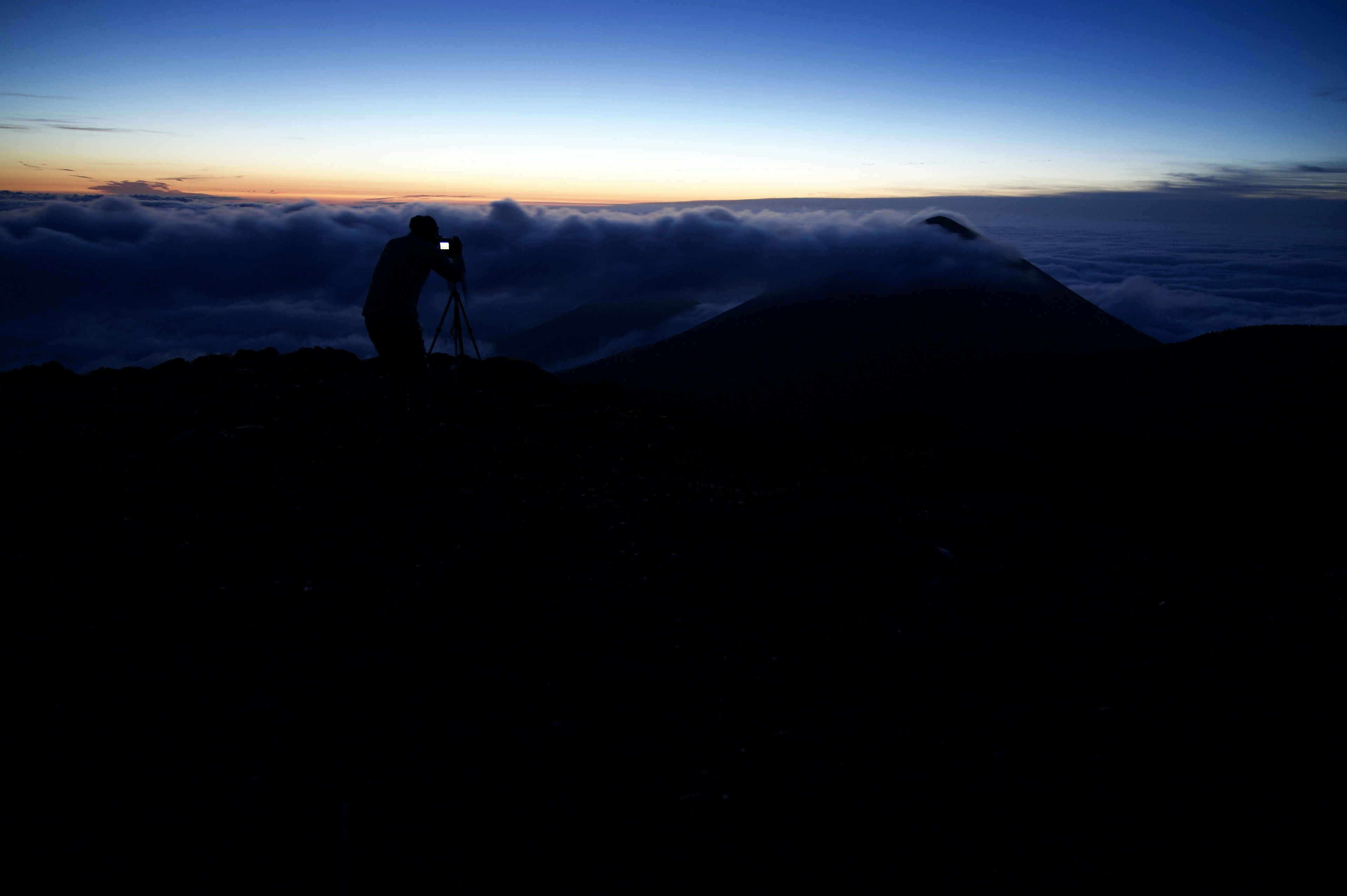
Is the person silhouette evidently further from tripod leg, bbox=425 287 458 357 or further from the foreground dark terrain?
the foreground dark terrain

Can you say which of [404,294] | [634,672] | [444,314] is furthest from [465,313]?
[634,672]

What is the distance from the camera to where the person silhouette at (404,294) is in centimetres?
793

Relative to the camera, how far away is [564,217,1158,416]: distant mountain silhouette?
110m

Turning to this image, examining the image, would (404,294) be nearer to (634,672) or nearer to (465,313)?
(465,313)

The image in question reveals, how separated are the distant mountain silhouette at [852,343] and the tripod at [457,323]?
80170 mm

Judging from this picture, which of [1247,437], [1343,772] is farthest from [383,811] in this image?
[1247,437]

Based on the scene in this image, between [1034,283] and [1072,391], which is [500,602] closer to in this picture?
[1072,391]

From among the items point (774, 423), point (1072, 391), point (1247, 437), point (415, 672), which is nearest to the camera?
point (415, 672)

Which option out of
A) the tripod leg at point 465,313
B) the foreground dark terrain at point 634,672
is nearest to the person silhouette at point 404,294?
the tripod leg at point 465,313

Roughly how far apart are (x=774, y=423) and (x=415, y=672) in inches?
549

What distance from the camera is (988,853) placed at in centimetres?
284

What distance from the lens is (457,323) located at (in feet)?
32.5

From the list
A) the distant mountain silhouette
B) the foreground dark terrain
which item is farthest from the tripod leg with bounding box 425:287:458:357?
the distant mountain silhouette

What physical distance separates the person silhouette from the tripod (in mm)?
303
